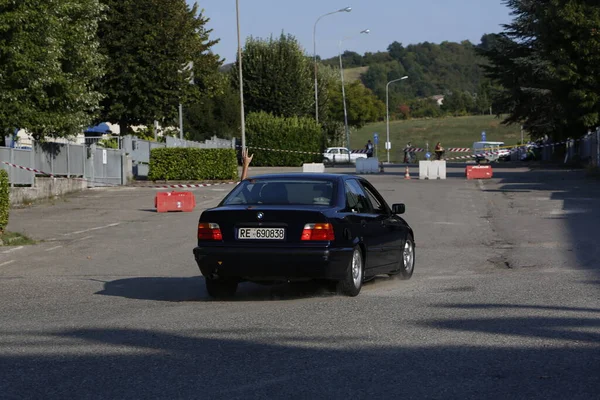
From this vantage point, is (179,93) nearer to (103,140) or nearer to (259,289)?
(103,140)

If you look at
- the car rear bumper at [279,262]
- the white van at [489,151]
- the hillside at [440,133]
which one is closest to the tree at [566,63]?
the white van at [489,151]

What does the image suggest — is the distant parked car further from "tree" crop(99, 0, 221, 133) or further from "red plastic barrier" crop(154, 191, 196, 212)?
"red plastic barrier" crop(154, 191, 196, 212)

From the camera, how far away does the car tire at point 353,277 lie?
11.1 metres

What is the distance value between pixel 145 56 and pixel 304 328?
3714 cm

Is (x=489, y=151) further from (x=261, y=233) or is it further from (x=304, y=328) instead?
(x=304, y=328)

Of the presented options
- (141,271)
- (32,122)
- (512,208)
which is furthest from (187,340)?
(32,122)

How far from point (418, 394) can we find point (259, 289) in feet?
21.2

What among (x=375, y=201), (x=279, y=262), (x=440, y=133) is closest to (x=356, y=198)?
(x=375, y=201)

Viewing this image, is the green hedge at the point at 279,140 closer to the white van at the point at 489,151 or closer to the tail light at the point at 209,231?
the white van at the point at 489,151

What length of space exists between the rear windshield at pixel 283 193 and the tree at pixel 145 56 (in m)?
33.5

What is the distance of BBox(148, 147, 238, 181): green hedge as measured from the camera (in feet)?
137

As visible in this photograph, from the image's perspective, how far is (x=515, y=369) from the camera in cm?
694

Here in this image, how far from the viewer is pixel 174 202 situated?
28.0 meters

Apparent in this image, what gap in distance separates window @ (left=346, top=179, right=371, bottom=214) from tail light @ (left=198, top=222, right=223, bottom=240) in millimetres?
1538
